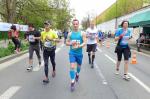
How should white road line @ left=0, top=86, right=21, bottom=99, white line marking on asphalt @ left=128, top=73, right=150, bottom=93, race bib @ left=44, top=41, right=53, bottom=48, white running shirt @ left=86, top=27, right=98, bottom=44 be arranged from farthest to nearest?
1. white running shirt @ left=86, top=27, right=98, bottom=44
2. race bib @ left=44, top=41, right=53, bottom=48
3. white line marking on asphalt @ left=128, top=73, right=150, bottom=93
4. white road line @ left=0, top=86, right=21, bottom=99

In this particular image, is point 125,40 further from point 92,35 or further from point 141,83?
point 92,35

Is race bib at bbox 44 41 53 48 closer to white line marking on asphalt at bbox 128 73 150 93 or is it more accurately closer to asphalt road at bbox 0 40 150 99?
asphalt road at bbox 0 40 150 99

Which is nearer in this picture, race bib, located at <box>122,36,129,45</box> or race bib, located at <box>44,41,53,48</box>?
race bib, located at <box>44,41,53,48</box>

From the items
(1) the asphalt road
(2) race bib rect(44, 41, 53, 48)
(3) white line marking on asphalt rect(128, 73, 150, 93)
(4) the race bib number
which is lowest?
(3) white line marking on asphalt rect(128, 73, 150, 93)

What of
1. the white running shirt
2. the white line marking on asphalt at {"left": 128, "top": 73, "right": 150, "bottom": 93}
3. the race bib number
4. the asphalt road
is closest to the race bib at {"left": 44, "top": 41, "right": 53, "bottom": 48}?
the asphalt road

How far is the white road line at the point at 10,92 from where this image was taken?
25.5 ft

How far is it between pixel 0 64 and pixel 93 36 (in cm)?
448

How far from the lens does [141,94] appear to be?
26.6 ft

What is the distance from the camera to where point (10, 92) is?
8.23 m

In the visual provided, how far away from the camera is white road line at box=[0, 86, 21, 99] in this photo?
7.76 metres

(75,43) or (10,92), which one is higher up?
(75,43)

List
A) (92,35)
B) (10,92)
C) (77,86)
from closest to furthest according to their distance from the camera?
(10,92)
(77,86)
(92,35)

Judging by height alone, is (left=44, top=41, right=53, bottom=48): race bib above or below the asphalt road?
above

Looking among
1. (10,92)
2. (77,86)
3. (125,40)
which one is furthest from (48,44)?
(125,40)
